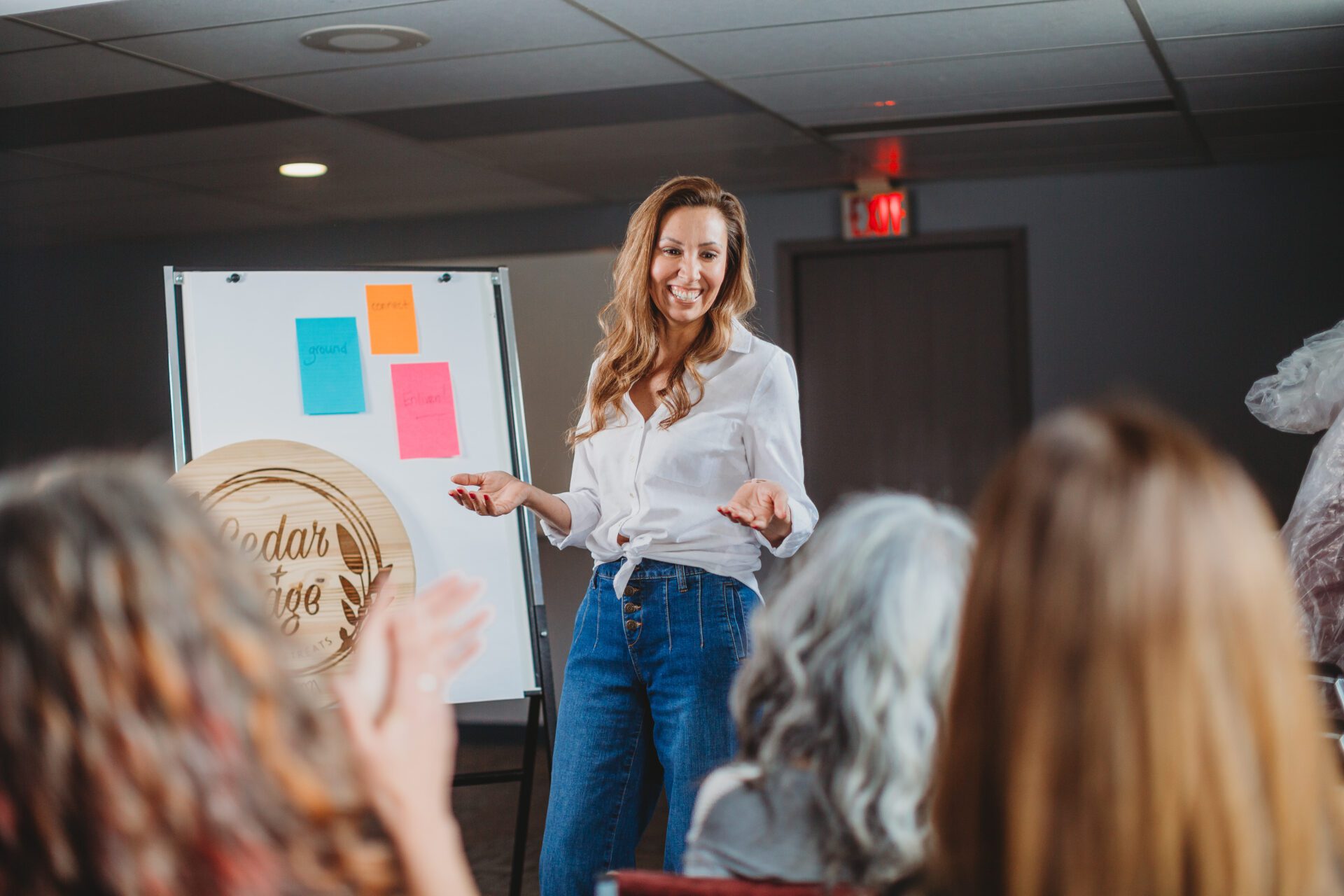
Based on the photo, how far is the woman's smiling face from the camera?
1853 mm

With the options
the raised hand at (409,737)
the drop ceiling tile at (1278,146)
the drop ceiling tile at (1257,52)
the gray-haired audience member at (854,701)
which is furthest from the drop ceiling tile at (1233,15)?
the raised hand at (409,737)

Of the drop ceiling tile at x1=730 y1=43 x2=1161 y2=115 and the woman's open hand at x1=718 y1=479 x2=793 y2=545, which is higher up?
the drop ceiling tile at x1=730 y1=43 x2=1161 y2=115

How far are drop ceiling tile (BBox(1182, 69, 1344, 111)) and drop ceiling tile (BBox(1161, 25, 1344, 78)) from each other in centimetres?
6

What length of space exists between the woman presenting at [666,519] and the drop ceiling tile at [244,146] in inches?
84.5

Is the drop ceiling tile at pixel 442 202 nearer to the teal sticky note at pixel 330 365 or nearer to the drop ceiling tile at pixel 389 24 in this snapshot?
the drop ceiling tile at pixel 389 24

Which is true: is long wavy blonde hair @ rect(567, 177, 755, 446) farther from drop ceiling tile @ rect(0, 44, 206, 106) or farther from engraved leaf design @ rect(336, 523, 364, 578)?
drop ceiling tile @ rect(0, 44, 206, 106)

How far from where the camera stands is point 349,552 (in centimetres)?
221

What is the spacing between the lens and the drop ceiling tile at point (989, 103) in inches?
137

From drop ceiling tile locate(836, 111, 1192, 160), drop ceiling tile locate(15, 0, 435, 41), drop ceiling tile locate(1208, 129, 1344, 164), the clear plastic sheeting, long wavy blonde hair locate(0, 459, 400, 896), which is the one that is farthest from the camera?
drop ceiling tile locate(1208, 129, 1344, 164)

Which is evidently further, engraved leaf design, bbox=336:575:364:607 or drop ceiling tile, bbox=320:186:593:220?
drop ceiling tile, bbox=320:186:593:220

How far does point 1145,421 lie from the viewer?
28.1 inches

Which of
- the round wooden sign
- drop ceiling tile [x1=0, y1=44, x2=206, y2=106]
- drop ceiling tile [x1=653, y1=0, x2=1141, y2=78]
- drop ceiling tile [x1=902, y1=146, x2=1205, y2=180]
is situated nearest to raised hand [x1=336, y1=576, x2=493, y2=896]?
the round wooden sign

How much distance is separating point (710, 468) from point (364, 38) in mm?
1638

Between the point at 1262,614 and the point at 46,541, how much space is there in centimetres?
65
